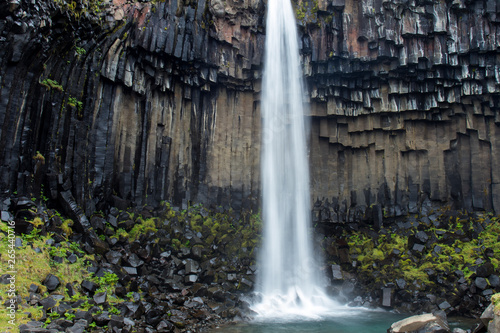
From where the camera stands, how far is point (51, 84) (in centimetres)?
1277

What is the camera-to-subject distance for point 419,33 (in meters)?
17.6

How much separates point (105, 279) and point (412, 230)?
13107mm

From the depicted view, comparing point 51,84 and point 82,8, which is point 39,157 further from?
point 82,8

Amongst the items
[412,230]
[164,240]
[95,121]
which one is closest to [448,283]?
[412,230]

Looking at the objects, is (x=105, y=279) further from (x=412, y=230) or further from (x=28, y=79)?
(x=412, y=230)

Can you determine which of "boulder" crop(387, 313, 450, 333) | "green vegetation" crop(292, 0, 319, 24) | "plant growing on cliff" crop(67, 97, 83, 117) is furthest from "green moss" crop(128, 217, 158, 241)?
"green vegetation" crop(292, 0, 319, 24)

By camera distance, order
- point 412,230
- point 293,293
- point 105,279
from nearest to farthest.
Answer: point 105,279 < point 293,293 < point 412,230

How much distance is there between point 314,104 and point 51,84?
473 inches

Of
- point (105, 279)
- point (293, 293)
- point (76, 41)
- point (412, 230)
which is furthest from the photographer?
point (412, 230)

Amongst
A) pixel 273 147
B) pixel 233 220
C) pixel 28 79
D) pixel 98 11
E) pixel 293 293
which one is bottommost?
pixel 293 293

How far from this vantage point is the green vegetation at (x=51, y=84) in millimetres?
12534

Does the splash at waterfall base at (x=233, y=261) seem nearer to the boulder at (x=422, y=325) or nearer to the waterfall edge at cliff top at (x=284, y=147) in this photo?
the waterfall edge at cliff top at (x=284, y=147)

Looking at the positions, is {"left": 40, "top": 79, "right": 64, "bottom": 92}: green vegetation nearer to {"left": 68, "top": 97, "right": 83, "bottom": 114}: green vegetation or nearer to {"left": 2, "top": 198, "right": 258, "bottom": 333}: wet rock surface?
{"left": 68, "top": 97, "right": 83, "bottom": 114}: green vegetation

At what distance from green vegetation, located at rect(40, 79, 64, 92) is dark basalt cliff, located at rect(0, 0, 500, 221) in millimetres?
558
